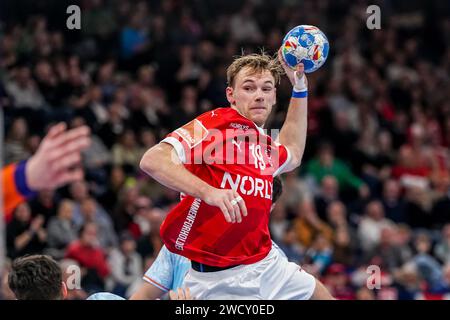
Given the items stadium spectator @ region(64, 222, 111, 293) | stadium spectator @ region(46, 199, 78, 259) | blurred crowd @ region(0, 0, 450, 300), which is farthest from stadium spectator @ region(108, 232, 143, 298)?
stadium spectator @ region(46, 199, 78, 259)

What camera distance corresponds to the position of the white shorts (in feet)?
21.5

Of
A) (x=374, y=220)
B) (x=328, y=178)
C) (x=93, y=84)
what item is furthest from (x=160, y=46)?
(x=374, y=220)

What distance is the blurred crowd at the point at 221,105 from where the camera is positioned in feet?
41.1

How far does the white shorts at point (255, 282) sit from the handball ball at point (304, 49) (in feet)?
4.50

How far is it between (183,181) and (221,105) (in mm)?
9411

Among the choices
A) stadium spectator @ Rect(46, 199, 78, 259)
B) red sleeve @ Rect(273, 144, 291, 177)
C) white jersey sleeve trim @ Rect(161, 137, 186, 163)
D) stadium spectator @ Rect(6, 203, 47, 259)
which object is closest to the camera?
white jersey sleeve trim @ Rect(161, 137, 186, 163)

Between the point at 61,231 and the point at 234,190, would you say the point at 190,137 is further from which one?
the point at 61,231

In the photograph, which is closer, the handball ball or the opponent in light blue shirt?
the handball ball

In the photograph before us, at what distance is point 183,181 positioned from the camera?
599cm
